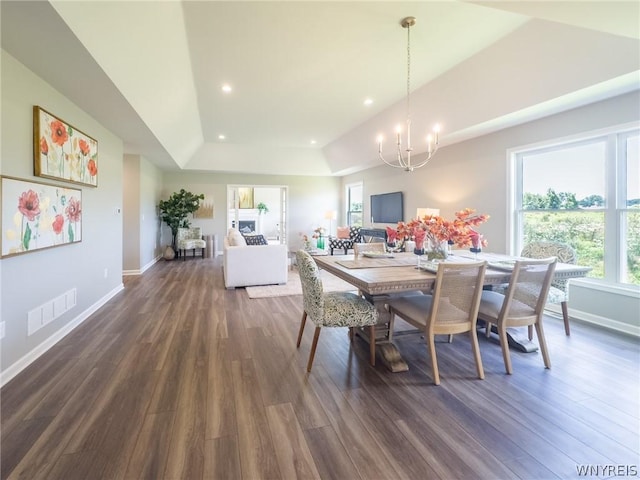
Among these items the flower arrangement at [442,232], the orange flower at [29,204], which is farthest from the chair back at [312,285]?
the orange flower at [29,204]

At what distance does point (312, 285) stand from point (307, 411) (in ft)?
2.83

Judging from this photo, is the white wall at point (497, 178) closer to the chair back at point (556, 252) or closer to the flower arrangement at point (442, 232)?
the chair back at point (556, 252)

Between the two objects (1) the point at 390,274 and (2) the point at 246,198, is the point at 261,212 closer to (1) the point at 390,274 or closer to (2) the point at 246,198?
(2) the point at 246,198

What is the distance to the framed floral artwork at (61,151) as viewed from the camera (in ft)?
8.71

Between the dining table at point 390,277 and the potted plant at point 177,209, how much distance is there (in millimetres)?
6334

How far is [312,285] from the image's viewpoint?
97.5 inches

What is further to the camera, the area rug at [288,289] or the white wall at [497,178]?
the area rug at [288,289]

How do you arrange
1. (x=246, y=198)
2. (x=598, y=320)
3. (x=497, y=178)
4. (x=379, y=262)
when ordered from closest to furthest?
(x=379, y=262)
(x=598, y=320)
(x=497, y=178)
(x=246, y=198)

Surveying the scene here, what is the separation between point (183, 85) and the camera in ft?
13.4

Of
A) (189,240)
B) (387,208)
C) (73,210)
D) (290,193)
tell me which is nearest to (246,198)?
(290,193)

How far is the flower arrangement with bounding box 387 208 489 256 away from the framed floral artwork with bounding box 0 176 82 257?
298cm

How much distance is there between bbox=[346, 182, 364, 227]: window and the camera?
9203mm

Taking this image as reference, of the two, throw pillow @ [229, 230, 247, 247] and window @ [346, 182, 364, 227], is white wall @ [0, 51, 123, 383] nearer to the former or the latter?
throw pillow @ [229, 230, 247, 247]

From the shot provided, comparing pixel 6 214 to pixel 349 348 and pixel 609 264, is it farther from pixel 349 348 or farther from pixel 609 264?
pixel 609 264
